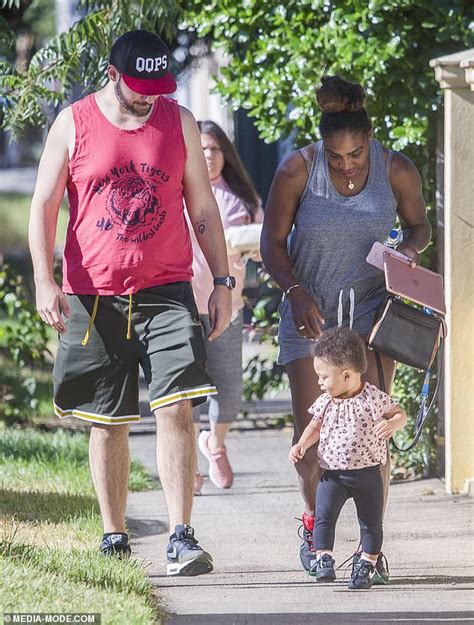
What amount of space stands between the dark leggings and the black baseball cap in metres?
1.53

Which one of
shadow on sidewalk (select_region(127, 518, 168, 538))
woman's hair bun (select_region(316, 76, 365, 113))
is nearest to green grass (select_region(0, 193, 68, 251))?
shadow on sidewalk (select_region(127, 518, 168, 538))

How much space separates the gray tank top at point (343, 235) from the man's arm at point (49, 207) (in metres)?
0.92

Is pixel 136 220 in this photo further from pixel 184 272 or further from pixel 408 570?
pixel 408 570

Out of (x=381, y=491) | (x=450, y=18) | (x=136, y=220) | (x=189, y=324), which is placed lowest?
(x=381, y=491)

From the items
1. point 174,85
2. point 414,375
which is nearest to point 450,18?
point 414,375

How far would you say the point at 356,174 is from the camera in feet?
16.9

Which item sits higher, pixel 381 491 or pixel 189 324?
pixel 189 324

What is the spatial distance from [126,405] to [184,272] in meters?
0.55

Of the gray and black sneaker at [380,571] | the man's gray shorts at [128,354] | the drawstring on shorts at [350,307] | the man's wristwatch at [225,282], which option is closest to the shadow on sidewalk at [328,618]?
the gray and black sneaker at [380,571]

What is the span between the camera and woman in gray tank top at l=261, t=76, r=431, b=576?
5078 mm

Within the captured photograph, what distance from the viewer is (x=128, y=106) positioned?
16.2 feet

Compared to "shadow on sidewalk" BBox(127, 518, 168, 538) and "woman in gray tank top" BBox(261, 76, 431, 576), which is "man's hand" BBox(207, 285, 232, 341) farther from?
"shadow on sidewalk" BBox(127, 518, 168, 538)

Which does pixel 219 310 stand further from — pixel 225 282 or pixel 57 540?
pixel 57 540

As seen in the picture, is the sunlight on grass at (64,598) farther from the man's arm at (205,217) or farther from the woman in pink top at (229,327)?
the woman in pink top at (229,327)
